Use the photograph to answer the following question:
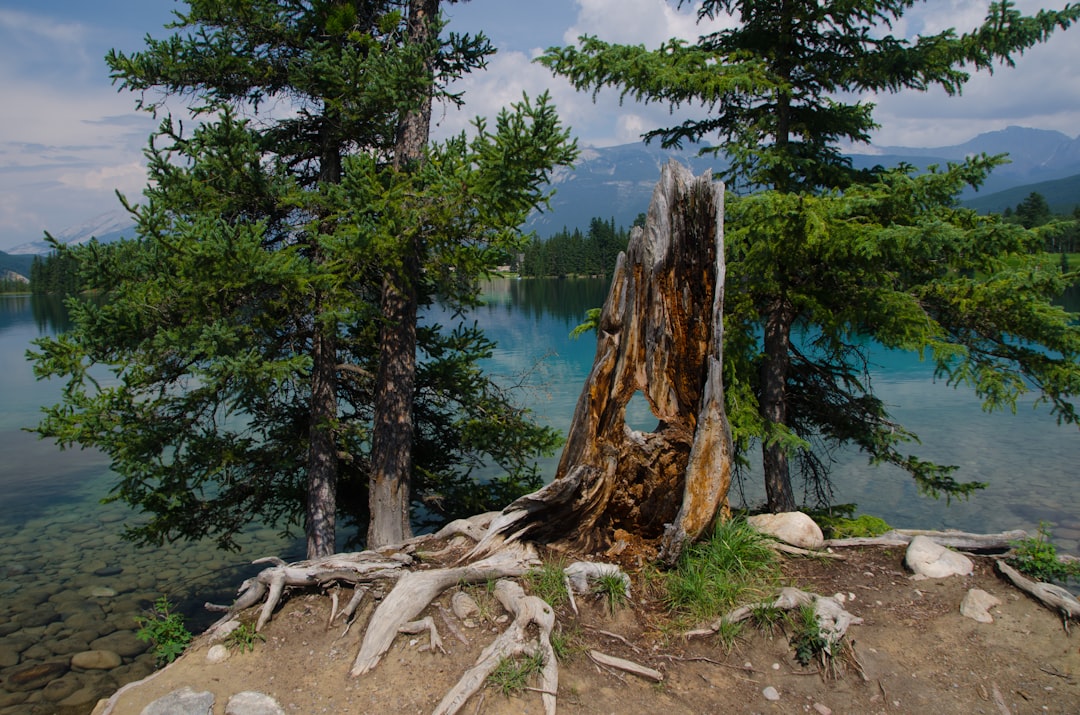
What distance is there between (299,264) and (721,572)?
17.8 ft

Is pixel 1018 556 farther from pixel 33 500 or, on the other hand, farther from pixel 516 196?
pixel 33 500

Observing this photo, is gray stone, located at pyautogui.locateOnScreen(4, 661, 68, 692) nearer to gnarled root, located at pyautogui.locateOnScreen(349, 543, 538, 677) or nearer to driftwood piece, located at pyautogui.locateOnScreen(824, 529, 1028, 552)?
gnarled root, located at pyautogui.locateOnScreen(349, 543, 538, 677)

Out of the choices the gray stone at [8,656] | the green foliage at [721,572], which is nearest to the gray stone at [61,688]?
the gray stone at [8,656]

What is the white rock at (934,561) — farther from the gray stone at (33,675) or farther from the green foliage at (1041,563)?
the gray stone at (33,675)

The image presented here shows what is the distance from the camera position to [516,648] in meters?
4.59

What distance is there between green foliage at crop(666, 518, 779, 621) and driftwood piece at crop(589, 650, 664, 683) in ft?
2.35

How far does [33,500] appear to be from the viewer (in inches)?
650

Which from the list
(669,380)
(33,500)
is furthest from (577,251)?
(669,380)

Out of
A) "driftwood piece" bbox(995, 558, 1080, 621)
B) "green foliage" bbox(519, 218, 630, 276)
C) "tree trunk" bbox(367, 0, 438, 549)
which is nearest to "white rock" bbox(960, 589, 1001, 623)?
"driftwood piece" bbox(995, 558, 1080, 621)

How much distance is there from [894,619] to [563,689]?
2708 mm

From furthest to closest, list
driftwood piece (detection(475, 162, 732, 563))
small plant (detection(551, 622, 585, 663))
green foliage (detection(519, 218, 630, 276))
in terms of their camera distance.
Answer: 1. green foliage (detection(519, 218, 630, 276))
2. driftwood piece (detection(475, 162, 732, 563))
3. small plant (detection(551, 622, 585, 663))

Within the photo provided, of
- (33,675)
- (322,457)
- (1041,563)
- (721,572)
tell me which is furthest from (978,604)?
(33,675)

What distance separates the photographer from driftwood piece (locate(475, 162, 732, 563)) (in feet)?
19.4

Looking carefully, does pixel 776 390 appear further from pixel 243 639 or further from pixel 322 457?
pixel 243 639
